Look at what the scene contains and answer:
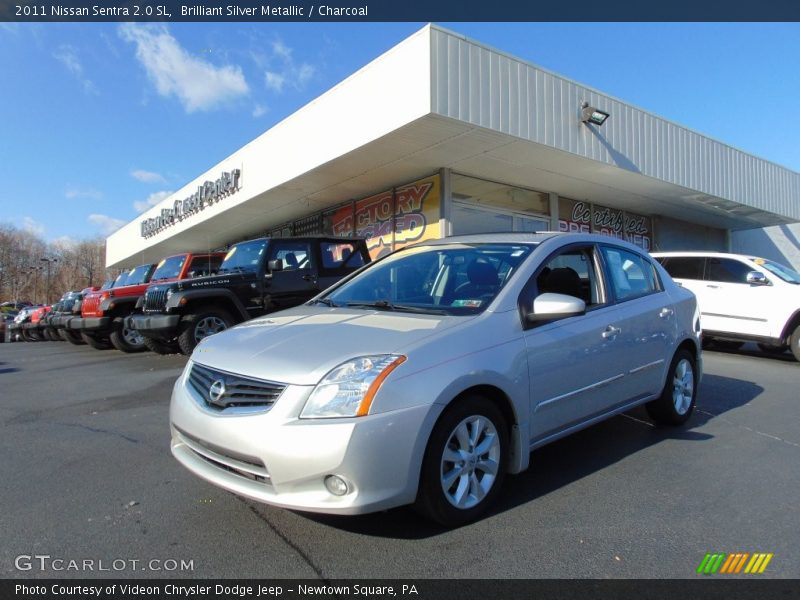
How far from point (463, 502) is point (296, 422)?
1.04m

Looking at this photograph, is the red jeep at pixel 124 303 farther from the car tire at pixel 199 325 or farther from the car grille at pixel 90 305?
the car tire at pixel 199 325

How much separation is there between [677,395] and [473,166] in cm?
970

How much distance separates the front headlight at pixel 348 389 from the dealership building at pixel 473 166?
7.93 meters

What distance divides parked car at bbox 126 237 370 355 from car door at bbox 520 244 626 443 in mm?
5503

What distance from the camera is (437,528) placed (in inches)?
114

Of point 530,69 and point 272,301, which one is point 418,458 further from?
point 530,69

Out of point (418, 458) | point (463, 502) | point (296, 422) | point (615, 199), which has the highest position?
point (615, 199)

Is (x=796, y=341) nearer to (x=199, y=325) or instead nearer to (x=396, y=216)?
(x=396, y=216)

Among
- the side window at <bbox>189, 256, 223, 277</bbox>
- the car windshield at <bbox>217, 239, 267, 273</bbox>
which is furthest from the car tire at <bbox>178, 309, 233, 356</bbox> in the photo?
the side window at <bbox>189, 256, 223, 277</bbox>

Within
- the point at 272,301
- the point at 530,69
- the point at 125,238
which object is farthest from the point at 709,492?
the point at 125,238

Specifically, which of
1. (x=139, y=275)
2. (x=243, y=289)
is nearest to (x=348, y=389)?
(x=243, y=289)

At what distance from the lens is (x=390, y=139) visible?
1102 centimetres

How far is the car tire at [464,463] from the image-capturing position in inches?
108

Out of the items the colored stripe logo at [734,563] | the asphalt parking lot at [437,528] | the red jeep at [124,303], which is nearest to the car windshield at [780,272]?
the asphalt parking lot at [437,528]
